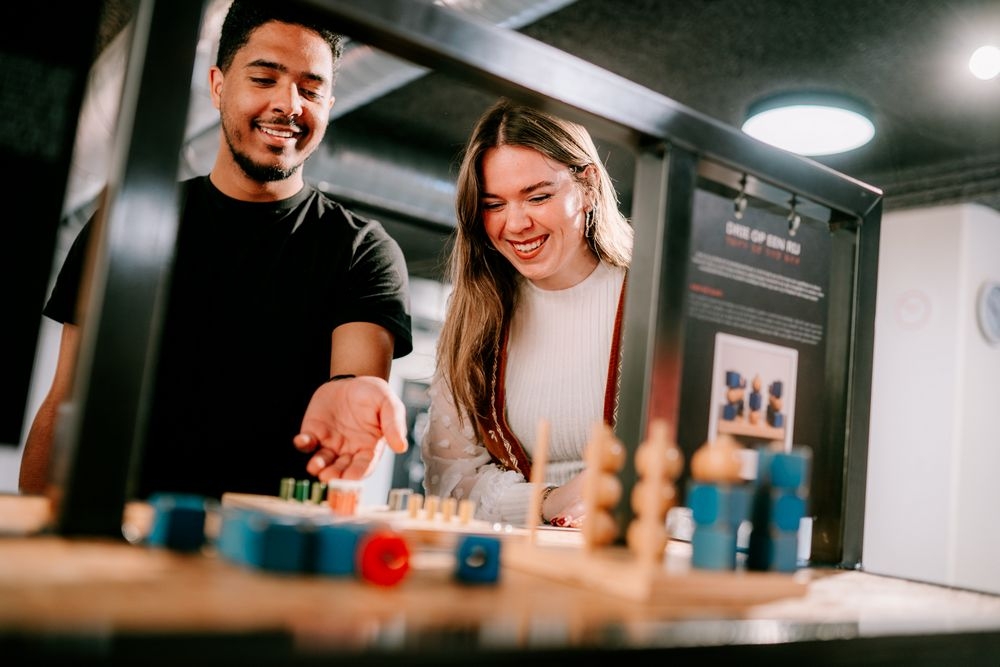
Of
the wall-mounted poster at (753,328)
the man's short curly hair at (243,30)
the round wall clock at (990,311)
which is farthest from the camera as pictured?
the round wall clock at (990,311)

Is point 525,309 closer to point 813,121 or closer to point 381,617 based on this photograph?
point 381,617

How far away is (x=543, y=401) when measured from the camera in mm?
1947

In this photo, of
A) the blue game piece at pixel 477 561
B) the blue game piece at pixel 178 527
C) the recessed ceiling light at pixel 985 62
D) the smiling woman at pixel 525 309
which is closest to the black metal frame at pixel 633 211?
the blue game piece at pixel 178 527

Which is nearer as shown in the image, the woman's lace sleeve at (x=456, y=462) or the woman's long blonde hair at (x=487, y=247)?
the woman's lace sleeve at (x=456, y=462)

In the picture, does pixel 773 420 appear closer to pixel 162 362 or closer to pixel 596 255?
pixel 596 255

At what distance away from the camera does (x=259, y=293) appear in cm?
181

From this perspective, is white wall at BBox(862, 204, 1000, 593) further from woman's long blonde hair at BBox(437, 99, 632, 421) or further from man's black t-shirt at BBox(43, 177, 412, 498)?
man's black t-shirt at BBox(43, 177, 412, 498)

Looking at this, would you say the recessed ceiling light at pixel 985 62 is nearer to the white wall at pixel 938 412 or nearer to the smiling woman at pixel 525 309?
the white wall at pixel 938 412

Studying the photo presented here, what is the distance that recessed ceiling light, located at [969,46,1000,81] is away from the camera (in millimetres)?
3514

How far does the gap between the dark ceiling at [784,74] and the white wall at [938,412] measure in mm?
309

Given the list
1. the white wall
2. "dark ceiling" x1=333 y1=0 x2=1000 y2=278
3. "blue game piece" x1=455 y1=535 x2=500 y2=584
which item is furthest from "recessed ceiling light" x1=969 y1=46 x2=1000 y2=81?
"blue game piece" x1=455 y1=535 x2=500 y2=584

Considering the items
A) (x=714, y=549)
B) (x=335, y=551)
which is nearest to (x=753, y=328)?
(x=714, y=549)

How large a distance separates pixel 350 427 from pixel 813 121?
A: 3.43m

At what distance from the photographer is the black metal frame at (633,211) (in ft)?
2.35
